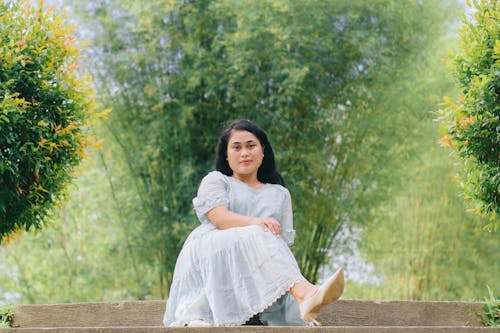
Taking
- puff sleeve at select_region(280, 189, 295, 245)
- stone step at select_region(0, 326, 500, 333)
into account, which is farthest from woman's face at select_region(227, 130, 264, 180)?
stone step at select_region(0, 326, 500, 333)

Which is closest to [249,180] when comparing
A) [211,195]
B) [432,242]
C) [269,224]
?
[211,195]

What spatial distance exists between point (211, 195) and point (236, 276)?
45cm

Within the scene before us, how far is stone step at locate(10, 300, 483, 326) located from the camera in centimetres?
329

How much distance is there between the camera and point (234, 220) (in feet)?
9.56

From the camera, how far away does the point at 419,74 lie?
696 centimetres

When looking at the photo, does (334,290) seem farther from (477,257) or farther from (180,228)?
(477,257)

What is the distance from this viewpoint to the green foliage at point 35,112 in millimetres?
3502

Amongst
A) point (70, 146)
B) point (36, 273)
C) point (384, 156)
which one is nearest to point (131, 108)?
point (384, 156)

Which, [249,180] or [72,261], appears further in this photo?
[72,261]

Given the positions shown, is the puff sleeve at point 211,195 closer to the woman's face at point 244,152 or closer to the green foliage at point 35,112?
the woman's face at point 244,152

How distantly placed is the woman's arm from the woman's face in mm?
244

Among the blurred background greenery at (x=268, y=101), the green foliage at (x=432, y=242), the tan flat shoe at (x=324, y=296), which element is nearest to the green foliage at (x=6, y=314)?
the tan flat shoe at (x=324, y=296)

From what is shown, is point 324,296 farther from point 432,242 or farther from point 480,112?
point 432,242

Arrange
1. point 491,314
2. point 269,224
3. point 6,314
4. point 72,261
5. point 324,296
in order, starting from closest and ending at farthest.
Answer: point 324,296
point 269,224
point 491,314
point 6,314
point 72,261
